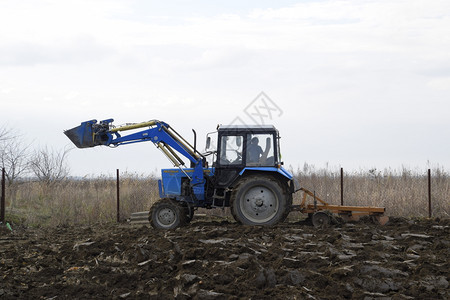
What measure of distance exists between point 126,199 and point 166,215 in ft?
16.4

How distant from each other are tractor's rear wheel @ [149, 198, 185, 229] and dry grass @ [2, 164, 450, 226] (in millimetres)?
3881

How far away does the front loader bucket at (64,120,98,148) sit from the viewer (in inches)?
547

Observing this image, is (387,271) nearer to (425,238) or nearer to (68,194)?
(425,238)

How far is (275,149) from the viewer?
13.1 meters

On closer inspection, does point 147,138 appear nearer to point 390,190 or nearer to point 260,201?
point 260,201

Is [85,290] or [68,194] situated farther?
[68,194]

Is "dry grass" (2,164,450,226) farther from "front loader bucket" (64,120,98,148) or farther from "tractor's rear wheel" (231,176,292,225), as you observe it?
"tractor's rear wheel" (231,176,292,225)

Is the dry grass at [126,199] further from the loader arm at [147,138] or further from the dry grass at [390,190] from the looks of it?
the loader arm at [147,138]

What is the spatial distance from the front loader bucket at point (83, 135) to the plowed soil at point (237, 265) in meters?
2.69

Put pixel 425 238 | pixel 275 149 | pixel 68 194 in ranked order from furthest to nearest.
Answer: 1. pixel 68 194
2. pixel 275 149
3. pixel 425 238

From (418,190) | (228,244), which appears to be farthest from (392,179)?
(228,244)

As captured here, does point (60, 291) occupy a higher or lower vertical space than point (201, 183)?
lower

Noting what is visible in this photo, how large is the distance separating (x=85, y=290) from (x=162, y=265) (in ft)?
4.69

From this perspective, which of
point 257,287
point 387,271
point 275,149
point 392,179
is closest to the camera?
point 257,287
